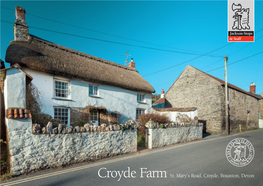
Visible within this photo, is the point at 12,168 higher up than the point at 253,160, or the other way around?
the point at 12,168

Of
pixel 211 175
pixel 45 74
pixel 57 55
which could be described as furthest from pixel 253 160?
pixel 57 55

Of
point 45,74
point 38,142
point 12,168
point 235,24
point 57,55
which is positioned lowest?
point 12,168

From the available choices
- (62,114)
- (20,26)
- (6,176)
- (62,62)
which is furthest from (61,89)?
(6,176)

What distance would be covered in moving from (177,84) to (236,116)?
826 centimetres

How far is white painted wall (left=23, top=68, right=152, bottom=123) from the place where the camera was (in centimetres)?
994

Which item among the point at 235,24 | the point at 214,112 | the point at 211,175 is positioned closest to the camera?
the point at 211,175

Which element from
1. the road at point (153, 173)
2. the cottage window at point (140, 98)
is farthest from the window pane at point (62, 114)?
the cottage window at point (140, 98)

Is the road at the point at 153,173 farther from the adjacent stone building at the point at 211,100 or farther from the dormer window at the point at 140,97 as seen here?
the adjacent stone building at the point at 211,100

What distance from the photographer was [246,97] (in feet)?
72.9

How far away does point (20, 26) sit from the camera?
1146cm

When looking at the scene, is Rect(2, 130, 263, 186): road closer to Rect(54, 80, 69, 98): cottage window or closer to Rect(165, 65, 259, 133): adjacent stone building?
Rect(54, 80, 69, 98): cottage window

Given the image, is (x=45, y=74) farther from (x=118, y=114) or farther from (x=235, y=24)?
(x=235, y=24)

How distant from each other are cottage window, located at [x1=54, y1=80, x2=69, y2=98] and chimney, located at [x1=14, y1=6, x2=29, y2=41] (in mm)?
4157

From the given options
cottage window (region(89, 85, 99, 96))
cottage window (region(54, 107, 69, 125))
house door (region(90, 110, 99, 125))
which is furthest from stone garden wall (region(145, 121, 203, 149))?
cottage window (region(89, 85, 99, 96))
